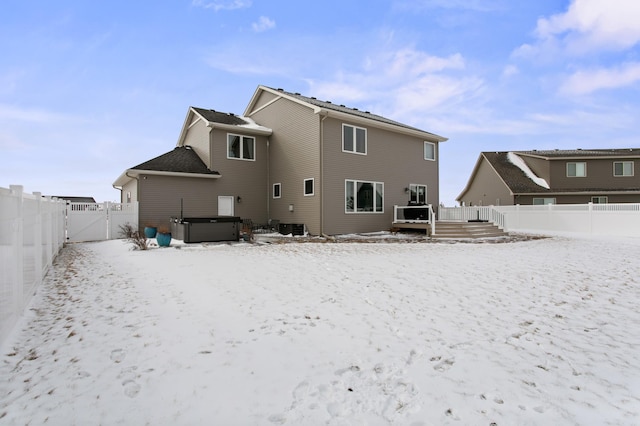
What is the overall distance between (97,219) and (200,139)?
6283 mm

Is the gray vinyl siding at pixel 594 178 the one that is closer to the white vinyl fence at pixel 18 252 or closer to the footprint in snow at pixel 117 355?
the footprint in snow at pixel 117 355

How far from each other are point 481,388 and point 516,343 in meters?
1.12

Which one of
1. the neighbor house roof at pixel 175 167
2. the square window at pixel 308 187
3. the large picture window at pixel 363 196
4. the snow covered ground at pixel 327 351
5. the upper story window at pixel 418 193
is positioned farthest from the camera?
the upper story window at pixel 418 193

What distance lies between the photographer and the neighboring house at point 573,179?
79.5ft

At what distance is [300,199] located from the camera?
1560 centimetres

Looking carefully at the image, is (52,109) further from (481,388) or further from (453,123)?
(453,123)

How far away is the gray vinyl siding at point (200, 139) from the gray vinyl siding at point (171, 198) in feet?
4.21

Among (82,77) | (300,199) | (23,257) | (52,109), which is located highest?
(82,77)

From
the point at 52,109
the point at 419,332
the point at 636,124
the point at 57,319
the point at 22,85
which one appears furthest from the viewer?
the point at 636,124

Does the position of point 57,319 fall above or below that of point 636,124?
below

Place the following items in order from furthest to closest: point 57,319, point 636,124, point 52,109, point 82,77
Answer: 1. point 636,124
2. point 52,109
3. point 82,77
4. point 57,319

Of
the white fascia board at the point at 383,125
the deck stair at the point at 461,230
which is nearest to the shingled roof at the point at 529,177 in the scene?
the white fascia board at the point at 383,125

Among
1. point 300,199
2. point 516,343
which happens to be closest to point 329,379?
point 516,343

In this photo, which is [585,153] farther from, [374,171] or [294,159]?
[294,159]
